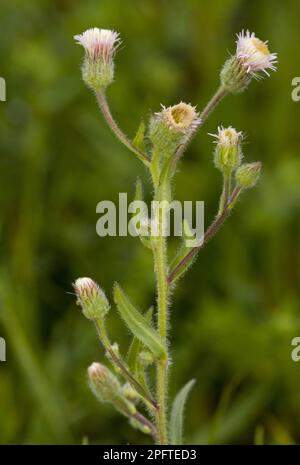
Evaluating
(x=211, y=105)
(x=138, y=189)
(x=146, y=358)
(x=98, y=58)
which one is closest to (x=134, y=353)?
(x=146, y=358)

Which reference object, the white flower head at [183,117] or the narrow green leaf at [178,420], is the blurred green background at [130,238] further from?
the white flower head at [183,117]

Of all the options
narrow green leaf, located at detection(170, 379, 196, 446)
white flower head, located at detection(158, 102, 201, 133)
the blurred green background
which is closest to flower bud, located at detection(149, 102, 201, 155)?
white flower head, located at detection(158, 102, 201, 133)

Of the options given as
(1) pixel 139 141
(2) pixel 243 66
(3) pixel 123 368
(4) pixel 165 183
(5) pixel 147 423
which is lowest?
(5) pixel 147 423

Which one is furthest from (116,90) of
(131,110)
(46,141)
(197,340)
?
(197,340)

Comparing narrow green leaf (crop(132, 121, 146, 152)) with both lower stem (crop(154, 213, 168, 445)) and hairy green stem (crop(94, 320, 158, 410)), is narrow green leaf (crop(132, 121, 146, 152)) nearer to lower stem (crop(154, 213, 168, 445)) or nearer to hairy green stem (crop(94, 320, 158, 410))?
lower stem (crop(154, 213, 168, 445))

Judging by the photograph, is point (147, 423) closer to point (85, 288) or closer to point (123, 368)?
point (123, 368)
